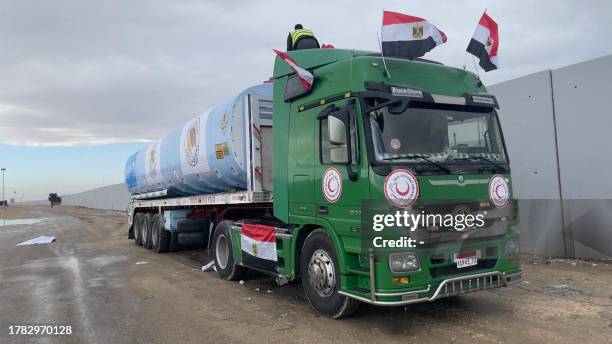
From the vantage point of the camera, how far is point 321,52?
20.0 feet

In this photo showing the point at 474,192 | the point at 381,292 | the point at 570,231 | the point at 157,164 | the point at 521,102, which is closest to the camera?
the point at 381,292

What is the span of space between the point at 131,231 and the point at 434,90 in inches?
546

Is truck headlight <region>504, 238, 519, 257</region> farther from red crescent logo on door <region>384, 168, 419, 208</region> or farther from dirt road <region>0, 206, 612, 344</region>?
red crescent logo on door <region>384, 168, 419, 208</region>

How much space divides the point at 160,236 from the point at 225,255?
15.6ft

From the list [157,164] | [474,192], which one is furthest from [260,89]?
[157,164]

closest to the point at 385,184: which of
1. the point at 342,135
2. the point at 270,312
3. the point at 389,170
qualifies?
the point at 389,170

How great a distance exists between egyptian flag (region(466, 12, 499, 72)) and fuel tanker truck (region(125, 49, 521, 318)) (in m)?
0.41

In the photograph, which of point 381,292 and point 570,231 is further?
point 570,231

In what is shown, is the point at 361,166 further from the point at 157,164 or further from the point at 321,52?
the point at 157,164

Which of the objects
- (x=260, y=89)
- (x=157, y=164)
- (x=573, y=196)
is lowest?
(x=573, y=196)

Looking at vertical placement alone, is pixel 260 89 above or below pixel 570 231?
above

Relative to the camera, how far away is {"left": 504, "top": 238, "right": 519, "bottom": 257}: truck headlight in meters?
5.51

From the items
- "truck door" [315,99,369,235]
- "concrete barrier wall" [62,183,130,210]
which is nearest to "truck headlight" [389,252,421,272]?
"truck door" [315,99,369,235]

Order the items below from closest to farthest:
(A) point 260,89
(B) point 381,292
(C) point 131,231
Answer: (B) point 381,292
(A) point 260,89
(C) point 131,231
